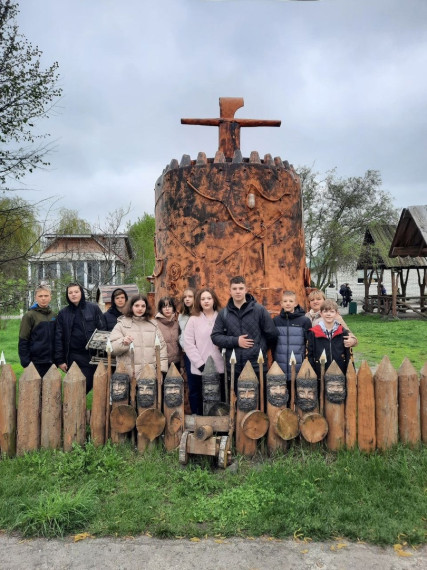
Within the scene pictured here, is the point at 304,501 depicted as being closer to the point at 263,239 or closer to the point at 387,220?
the point at 263,239

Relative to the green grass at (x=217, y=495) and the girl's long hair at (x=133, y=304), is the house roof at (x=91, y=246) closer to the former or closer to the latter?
the girl's long hair at (x=133, y=304)

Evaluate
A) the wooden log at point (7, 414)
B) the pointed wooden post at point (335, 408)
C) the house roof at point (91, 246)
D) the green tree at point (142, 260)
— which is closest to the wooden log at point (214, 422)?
the pointed wooden post at point (335, 408)

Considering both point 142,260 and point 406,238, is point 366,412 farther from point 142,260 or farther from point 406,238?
point 142,260

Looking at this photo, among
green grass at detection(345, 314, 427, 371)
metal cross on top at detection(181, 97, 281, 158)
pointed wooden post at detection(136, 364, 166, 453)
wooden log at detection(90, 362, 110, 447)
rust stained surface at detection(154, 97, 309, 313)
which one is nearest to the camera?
pointed wooden post at detection(136, 364, 166, 453)

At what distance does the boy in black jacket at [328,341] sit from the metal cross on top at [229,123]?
268cm

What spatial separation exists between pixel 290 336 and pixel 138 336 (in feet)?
5.11

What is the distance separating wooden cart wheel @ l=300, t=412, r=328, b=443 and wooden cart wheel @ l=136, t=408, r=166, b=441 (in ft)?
4.24

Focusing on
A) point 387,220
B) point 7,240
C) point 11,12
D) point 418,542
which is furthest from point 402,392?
point 387,220

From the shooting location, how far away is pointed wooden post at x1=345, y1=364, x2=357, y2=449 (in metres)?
4.40

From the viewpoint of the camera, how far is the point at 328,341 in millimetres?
4754

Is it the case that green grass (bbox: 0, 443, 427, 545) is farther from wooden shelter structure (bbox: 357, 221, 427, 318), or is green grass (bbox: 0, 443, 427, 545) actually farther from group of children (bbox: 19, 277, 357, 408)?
wooden shelter structure (bbox: 357, 221, 427, 318)

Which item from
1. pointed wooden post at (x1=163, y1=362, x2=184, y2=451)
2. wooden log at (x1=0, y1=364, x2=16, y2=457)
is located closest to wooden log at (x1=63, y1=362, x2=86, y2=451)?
wooden log at (x1=0, y1=364, x2=16, y2=457)

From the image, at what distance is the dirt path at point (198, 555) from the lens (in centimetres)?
292

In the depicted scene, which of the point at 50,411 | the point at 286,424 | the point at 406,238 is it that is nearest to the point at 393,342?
the point at 406,238
